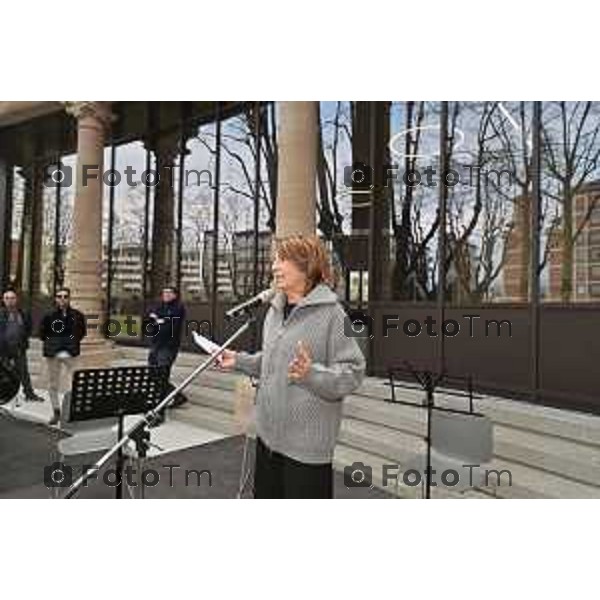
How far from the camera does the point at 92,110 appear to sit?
9562mm

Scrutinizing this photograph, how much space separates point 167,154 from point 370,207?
4949 mm

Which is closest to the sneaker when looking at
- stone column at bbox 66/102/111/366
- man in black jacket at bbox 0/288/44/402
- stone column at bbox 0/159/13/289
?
man in black jacket at bbox 0/288/44/402

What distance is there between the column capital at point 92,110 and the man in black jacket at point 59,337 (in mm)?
3958

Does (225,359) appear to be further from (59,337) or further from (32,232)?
(32,232)

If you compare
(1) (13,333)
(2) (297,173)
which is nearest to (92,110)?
(1) (13,333)

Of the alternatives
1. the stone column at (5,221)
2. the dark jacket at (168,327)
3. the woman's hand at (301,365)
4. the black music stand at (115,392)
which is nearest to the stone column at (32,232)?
the stone column at (5,221)

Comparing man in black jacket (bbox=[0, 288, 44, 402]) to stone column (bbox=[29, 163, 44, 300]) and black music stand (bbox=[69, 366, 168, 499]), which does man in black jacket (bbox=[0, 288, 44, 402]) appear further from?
stone column (bbox=[29, 163, 44, 300])

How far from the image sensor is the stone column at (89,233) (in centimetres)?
927

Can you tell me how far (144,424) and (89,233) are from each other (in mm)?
6921

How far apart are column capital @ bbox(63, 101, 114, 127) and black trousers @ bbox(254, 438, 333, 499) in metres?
8.47

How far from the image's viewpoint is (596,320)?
17.3 feet

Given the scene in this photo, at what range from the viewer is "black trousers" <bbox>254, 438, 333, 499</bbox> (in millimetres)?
2410

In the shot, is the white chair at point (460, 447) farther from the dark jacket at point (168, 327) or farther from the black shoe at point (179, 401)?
the black shoe at point (179, 401)
